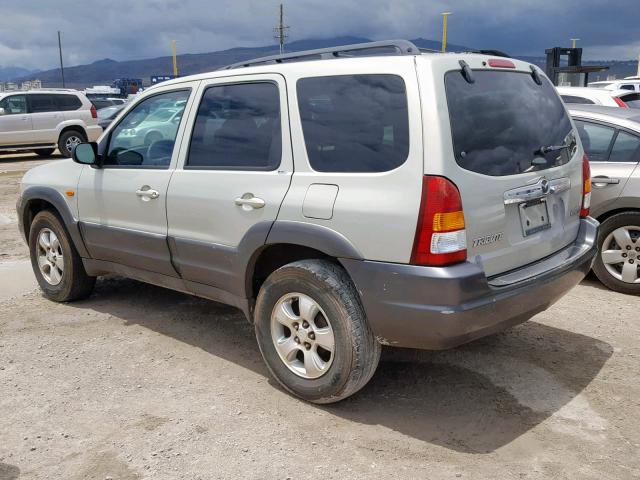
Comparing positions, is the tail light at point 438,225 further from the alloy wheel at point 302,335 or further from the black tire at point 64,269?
the black tire at point 64,269

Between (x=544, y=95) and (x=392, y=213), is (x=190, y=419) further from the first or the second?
(x=544, y=95)

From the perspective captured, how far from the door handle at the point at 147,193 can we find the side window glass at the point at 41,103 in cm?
1492

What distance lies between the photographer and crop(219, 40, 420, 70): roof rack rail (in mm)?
3335

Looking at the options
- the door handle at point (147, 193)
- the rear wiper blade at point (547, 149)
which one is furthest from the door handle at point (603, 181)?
the door handle at point (147, 193)

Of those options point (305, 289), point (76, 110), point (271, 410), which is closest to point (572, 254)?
point (305, 289)

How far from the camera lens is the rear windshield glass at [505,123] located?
3.09m

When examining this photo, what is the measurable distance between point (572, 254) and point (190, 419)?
241 centimetres

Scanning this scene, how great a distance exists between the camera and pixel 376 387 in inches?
149

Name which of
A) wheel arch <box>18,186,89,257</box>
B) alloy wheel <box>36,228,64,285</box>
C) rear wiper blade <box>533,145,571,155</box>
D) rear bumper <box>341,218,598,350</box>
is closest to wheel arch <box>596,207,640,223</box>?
rear wiper blade <box>533,145,571,155</box>

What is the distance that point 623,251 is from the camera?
5.38 m

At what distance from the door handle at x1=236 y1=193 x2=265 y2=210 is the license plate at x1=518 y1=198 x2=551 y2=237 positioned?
142 cm

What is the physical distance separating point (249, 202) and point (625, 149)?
3.64 metres

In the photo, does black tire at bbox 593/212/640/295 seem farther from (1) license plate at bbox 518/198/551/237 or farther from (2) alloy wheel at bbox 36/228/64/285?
(2) alloy wheel at bbox 36/228/64/285

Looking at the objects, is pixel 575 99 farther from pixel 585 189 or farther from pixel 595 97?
pixel 585 189
